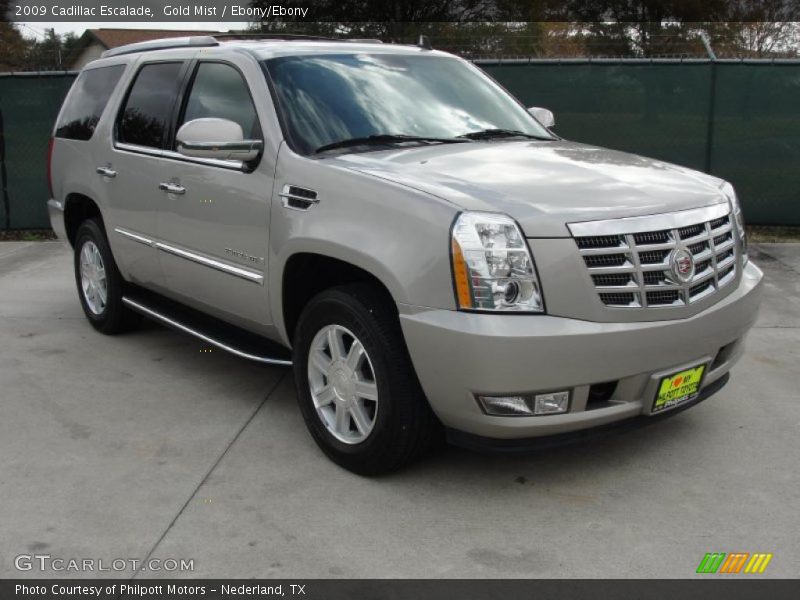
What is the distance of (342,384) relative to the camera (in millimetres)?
4004

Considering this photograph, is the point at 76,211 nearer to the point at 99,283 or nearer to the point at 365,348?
the point at 99,283

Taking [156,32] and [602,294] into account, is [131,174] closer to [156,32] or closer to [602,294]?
[602,294]

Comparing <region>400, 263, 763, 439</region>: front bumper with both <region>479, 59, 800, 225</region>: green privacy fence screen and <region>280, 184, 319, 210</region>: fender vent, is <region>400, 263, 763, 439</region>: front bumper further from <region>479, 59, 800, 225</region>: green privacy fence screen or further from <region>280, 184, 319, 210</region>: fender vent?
<region>479, 59, 800, 225</region>: green privacy fence screen

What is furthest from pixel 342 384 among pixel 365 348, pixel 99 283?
pixel 99 283

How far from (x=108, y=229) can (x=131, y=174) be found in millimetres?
572

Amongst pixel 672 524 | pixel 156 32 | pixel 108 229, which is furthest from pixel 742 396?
pixel 156 32

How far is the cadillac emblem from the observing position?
360cm

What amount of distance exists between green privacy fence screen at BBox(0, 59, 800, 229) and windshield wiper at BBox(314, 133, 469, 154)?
5.82m

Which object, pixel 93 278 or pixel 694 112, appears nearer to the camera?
pixel 93 278

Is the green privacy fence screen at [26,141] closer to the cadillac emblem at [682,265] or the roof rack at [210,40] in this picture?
the roof rack at [210,40]

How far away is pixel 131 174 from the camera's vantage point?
5500 millimetres

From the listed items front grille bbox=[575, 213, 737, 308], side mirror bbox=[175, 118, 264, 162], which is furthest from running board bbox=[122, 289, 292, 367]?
front grille bbox=[575, 213, 737, 308]

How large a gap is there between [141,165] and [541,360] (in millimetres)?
3044

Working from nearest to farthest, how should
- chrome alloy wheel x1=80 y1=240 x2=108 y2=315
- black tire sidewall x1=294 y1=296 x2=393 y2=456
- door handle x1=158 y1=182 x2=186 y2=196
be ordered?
black tire sidewall x1=294 y1=296 x2=393 y2=456 → door handle x1=158 y1=182 x2=186 y2=196 → chrome alloy wheel x1=80 y1=240 x2=108 y2=315
